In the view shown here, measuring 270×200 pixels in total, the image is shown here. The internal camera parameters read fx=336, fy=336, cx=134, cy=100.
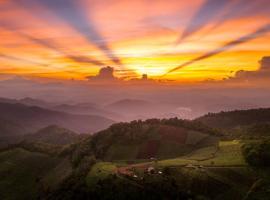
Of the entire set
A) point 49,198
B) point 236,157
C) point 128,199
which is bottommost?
point 49,198

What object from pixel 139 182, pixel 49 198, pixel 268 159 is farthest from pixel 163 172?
pixel 49 198

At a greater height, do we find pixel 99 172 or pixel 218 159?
pixel 218 159

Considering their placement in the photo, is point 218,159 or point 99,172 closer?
point 99,172

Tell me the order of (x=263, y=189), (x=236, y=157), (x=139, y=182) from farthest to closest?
1. (x=236, y=157)
2. (x=139, y=182)
3. (x=263, y=189)

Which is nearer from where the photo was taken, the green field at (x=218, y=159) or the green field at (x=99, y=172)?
the green field at (x=99, y=172)

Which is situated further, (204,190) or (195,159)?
(195,159)

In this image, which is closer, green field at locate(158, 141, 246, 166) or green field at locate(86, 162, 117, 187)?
green field at locate(86, 162, 117, 187)

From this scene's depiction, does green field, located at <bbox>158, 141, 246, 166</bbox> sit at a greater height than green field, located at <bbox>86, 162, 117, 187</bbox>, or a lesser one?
greater

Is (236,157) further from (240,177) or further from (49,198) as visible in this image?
(49,198)

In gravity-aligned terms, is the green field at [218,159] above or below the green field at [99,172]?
above

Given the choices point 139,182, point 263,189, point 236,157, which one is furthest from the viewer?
point 236,157

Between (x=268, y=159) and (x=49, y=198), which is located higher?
(x=268, y=159)
